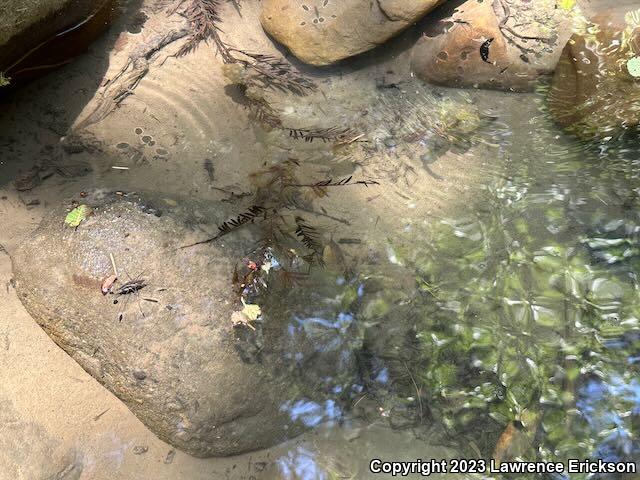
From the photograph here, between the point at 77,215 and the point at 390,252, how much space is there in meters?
1.80

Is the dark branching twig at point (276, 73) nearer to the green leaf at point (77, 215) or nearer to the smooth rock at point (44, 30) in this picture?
Answer: the smooth rock at point (44, 30)

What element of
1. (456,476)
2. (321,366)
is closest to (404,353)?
(321,366)

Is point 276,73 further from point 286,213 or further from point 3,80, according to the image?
point 3,80

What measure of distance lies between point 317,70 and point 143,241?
1.95 m

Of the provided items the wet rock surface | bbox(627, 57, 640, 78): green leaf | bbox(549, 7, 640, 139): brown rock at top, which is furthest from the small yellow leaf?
bbox(627, 57, 640, 78): green leaf

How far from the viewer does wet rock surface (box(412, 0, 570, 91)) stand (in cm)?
371

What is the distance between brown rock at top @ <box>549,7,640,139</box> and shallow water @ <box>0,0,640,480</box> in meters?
0.14

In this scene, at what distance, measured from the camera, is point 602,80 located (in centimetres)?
345

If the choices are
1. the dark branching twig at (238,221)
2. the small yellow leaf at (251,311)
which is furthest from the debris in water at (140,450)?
the dark branching twig at (238,221)

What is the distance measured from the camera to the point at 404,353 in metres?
2.87

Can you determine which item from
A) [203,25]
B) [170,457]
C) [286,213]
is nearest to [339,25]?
[203,25]

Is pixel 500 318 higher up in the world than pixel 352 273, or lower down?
lower down

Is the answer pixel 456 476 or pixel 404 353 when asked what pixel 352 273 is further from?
pixel 456 476

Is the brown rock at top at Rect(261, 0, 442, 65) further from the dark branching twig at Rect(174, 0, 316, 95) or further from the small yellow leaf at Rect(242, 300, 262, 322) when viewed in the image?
the small yellow leaf at Rect(242, 300, 262, 322)
